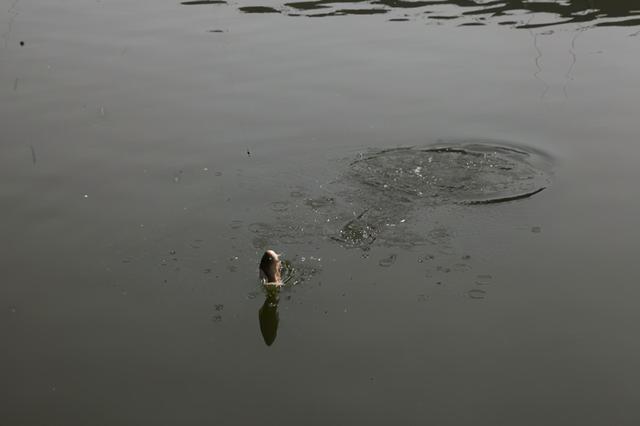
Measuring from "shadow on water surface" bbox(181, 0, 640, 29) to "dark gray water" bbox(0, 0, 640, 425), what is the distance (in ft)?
2.26

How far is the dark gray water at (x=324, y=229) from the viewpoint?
6.03 meters

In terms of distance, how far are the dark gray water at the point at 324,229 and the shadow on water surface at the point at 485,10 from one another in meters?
0.69

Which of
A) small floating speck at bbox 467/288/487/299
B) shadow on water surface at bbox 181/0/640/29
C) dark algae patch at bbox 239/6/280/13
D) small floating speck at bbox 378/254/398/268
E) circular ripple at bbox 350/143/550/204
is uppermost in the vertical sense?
shadow on water surface at bbox 181/0/640/29

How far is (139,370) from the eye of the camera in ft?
20.4

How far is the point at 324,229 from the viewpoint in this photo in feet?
25.4

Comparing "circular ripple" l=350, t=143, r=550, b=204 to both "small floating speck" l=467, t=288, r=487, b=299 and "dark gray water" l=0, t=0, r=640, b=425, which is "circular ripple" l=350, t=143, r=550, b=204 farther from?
"small floating speck" l=467, t=288, r=487, b=299

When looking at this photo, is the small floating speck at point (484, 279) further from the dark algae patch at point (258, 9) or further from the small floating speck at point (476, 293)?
the dark algae patch at point (258, 9)

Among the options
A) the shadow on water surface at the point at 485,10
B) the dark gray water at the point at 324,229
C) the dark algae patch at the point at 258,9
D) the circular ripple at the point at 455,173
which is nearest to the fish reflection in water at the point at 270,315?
the dark gray water at the point at 324,229

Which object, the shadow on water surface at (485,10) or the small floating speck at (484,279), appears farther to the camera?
the shadow on water surface at (485,10)

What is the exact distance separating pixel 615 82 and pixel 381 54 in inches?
119

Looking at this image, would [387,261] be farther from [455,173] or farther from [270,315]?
[455,173]

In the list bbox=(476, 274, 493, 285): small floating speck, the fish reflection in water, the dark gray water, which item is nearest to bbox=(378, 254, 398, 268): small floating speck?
the dark gray water

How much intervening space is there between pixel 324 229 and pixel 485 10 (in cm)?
759

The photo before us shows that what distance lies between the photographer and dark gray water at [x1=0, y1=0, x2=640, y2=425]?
6031 millimetres
